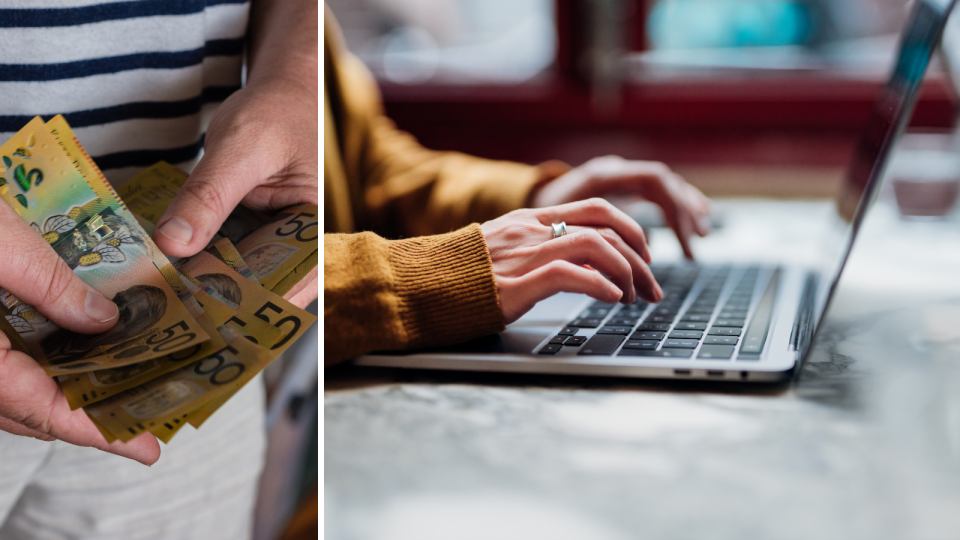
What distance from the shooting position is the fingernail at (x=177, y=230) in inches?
18.1

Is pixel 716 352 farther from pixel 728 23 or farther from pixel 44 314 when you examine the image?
pixel 728 23

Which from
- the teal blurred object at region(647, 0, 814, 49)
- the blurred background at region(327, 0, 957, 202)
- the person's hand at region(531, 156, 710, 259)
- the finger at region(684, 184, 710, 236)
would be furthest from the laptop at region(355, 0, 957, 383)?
the teal blurred object at region(647, 0, 814, 49)

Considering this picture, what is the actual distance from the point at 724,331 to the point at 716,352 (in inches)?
1.7

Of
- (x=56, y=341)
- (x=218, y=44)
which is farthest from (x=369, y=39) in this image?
(x=56, y=341)

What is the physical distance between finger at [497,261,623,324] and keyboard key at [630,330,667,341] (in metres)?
0.04

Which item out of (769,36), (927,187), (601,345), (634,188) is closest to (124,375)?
(601,345)

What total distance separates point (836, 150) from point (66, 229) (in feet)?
5.01

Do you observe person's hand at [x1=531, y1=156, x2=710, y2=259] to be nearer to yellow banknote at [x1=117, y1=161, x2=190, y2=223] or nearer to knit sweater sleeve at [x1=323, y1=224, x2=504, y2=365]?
knit sweater sleeve at [x1=323, y1=224, x2=504, y2=365]

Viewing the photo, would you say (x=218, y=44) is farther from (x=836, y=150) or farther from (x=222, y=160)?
(x=836, y=150)

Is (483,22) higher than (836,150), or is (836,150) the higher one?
(483,22)

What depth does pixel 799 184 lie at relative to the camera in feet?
4.66

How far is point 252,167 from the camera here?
1.68 ft

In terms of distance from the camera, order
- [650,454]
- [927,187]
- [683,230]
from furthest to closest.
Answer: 1. [927,187]
2. [683,230]
3. [650,454]

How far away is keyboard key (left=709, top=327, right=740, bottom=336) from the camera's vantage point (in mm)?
493
